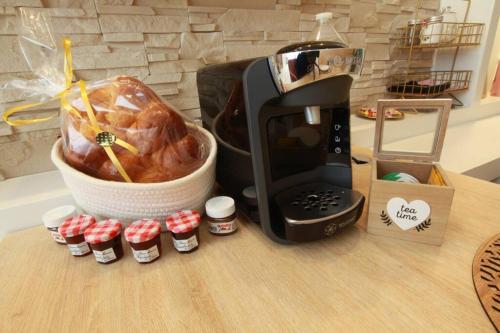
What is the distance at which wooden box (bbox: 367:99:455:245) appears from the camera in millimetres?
381

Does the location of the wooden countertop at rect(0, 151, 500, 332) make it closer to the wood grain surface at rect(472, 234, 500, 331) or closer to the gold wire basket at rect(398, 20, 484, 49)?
the wood grain surface at rect(472, 234, 500, 331)

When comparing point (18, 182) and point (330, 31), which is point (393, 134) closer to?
point (330, 31)

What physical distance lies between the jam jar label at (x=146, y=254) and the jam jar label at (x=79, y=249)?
84 millimetres

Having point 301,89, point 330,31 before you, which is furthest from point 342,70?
point 330,31

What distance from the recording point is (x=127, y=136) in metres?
0.43

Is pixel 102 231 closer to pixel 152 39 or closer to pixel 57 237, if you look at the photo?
pixel 57 237

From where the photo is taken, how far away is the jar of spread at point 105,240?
0.38 metres

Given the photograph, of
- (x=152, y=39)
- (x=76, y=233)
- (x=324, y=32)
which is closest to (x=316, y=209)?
(x=76, y=233)

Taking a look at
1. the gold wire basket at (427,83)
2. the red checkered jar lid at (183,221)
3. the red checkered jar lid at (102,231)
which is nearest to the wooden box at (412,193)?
the red checkered jar lid at (183,221)

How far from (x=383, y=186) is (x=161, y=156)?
1.15ft

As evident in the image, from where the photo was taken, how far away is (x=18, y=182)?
59cm

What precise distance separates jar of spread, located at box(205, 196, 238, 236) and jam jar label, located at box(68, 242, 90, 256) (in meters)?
0.19

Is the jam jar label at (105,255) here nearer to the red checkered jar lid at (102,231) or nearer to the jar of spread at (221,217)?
the red checkered jar lid at (102,231)

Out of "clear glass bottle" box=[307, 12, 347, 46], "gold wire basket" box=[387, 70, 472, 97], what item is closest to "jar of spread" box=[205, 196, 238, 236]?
"clear glass bottle" box=[307, 12, 347, 46]
